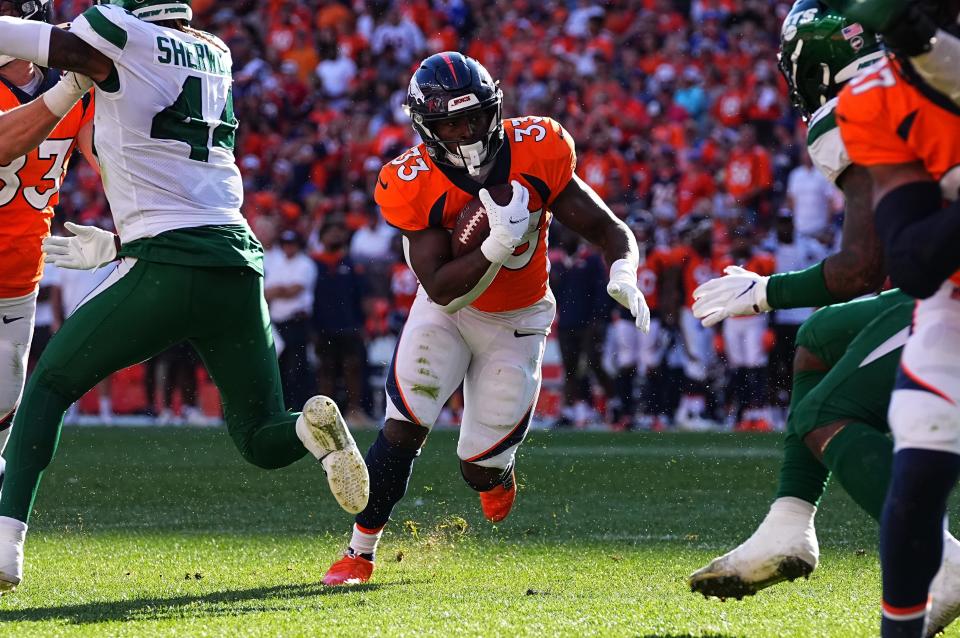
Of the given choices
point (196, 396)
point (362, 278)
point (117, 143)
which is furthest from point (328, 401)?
point (196, 396)

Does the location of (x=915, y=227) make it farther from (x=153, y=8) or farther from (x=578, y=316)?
(x=578, y=316)

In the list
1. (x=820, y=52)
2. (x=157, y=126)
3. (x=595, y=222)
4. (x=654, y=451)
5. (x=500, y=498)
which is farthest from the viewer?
(x=654, y=451)

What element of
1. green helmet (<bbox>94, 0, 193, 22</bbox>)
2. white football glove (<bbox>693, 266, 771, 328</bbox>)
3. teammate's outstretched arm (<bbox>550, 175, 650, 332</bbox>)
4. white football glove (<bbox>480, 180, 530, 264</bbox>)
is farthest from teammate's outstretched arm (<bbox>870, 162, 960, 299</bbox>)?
green helmet (<bbox>94, 0, 193, 22</bbox>)

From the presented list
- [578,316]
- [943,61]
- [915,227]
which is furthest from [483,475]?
[578,316]

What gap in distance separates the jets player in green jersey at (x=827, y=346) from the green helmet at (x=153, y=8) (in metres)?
1.81

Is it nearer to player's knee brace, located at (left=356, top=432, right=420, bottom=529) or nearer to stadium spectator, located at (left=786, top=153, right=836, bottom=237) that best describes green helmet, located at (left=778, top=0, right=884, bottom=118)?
player's knee brace, located at (left=356, top=432, right=420, bottom=529)

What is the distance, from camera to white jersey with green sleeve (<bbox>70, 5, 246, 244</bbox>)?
4059mm

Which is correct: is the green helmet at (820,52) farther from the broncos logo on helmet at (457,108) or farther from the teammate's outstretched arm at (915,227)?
the broncos logo on helmet at (457,108)

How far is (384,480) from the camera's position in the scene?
4.76m

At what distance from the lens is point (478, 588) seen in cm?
428

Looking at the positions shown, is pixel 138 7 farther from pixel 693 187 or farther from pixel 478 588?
pixel 693 187

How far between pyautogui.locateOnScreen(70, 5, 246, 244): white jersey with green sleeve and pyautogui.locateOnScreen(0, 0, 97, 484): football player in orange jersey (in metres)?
0.55

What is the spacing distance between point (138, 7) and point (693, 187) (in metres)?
8.45

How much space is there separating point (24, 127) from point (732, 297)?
87.5 inches
